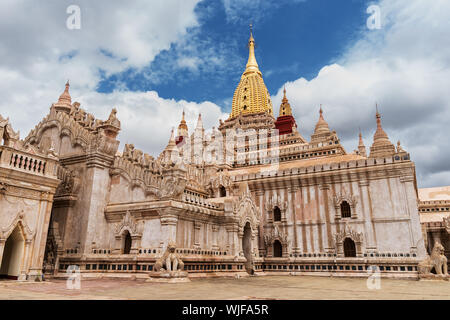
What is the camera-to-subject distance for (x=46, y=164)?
17500 millimetres

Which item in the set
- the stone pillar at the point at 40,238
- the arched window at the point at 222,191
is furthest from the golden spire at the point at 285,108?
the stone pillar at the point at 40,238

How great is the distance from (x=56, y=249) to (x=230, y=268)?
10.4 metres

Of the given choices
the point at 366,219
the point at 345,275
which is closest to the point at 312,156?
the point at 366,219

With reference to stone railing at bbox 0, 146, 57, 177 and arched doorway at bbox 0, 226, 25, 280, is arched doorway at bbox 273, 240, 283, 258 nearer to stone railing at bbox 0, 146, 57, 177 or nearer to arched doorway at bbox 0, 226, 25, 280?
stone railing at bbox 0, 146, 57, 177

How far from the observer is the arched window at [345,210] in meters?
28.2

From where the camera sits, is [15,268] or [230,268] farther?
[230,268]

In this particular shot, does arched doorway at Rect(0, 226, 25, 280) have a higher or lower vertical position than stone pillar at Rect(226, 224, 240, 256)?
lower

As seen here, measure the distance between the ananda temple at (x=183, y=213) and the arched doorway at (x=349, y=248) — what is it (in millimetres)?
73

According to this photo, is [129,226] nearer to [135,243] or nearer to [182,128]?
[135,243]

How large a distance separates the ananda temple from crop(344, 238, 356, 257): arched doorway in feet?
0.24

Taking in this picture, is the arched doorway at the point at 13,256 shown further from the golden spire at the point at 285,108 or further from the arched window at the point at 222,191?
the golden spire at the point at 285,108

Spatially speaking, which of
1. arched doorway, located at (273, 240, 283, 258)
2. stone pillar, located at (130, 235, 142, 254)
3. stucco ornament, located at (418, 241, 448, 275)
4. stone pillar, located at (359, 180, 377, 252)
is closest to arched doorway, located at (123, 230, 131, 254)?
stone pillar, located at (130, 235, 142, 254)

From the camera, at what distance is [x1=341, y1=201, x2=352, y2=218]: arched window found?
92.5 feet

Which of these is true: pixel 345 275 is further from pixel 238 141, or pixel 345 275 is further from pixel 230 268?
pixel 238 141
